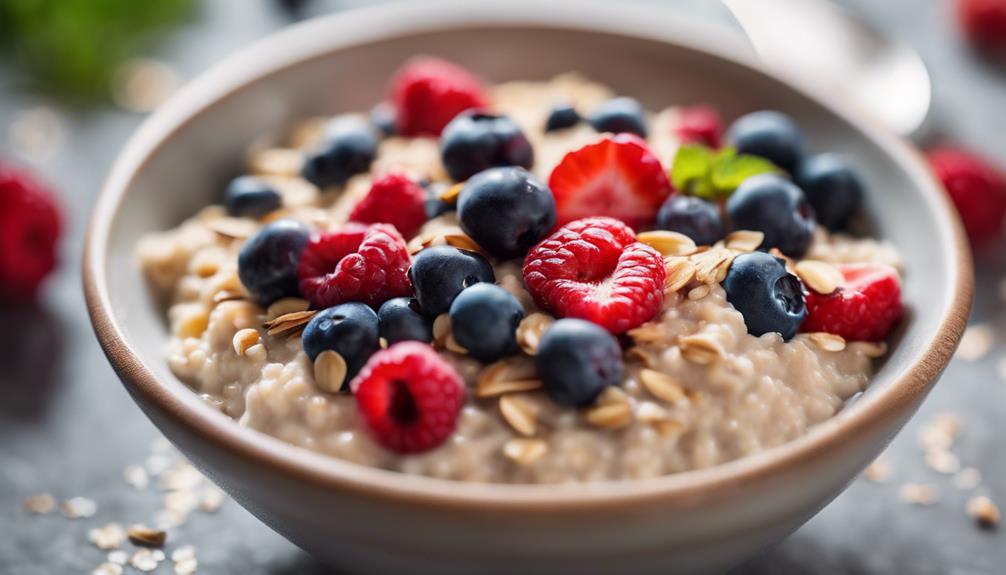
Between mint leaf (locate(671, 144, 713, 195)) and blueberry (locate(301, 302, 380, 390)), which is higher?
mint leaf (locate(671, 144, 713, 195))

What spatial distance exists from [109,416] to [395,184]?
0.84 metres

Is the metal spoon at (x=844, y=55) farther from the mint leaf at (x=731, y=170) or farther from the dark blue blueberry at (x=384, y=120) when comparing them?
the dark blue blueberry at (x=384, y=120)

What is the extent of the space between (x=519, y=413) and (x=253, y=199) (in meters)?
0.80

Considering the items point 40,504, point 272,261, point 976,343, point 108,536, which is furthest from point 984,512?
point 40,504

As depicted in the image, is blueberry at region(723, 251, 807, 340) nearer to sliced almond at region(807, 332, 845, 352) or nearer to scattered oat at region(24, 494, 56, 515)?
sliced almond at region(807, 332, 845, 352)

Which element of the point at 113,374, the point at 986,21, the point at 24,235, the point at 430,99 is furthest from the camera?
the point at 986,21

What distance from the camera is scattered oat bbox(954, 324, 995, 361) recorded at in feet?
7.68

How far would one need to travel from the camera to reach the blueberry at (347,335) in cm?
158

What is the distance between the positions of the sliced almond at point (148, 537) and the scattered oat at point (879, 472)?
51.9 inches

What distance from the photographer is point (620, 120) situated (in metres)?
2.08

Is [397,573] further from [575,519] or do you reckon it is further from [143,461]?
[143,461]

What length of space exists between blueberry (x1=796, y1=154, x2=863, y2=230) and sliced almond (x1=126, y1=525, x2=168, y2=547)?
1332 mm

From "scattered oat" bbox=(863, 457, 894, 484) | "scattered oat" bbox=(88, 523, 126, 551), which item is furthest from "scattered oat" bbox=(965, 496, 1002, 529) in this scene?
"scattered oat" bbox=(88, 523, 126, 551)

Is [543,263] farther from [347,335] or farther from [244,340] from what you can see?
[244,340]
